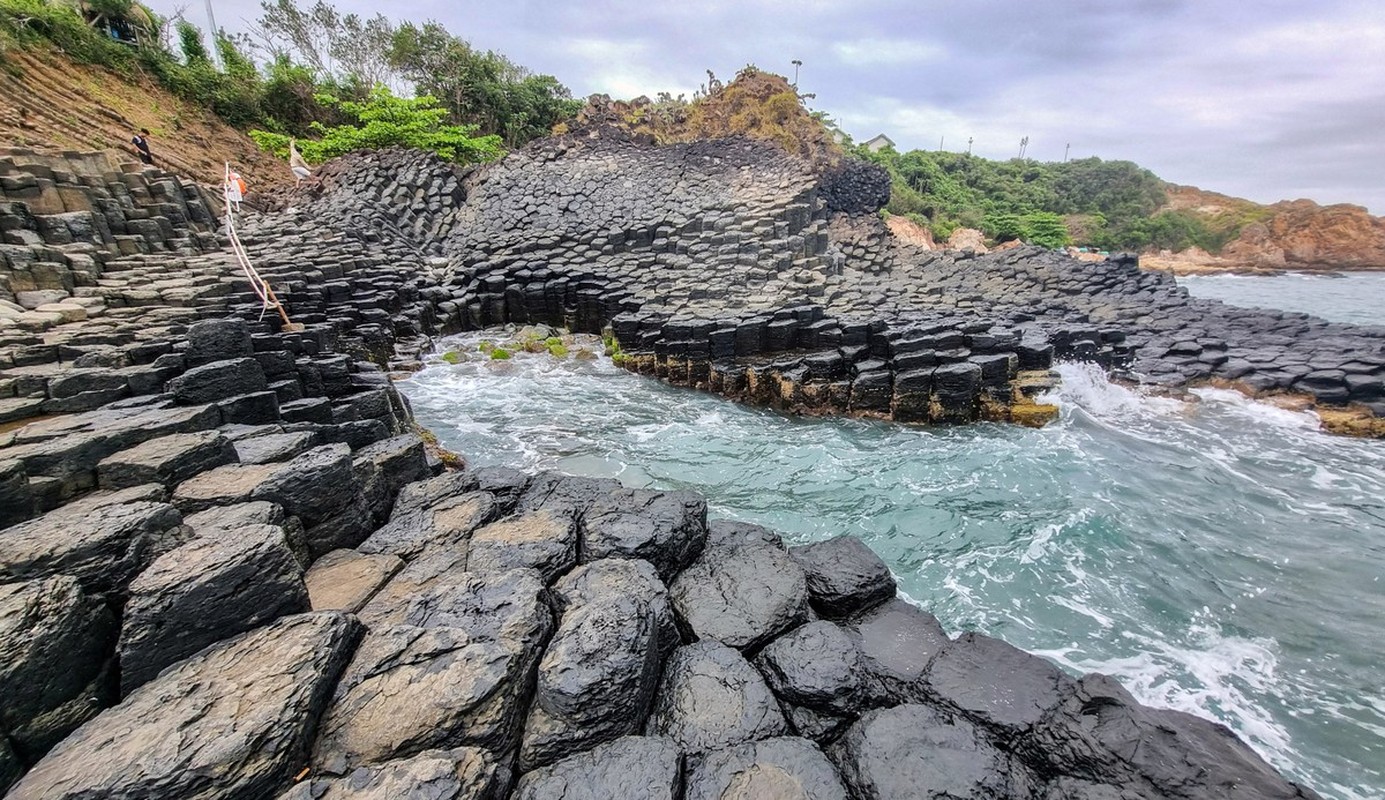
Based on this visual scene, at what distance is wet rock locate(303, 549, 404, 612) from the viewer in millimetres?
3402

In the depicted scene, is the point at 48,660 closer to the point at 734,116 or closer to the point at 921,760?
the point at 921,760

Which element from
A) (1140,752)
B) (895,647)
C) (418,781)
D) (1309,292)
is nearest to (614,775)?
(418,781)

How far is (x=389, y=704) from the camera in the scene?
253 cm

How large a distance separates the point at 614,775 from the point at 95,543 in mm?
2844

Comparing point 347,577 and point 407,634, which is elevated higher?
point 407,634

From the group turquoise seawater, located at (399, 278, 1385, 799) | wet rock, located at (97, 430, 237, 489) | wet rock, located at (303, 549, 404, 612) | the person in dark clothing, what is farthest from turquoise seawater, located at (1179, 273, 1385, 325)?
the person in dark clothing

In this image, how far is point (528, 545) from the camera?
3.95m

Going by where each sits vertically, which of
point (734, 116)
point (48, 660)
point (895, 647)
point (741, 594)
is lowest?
point (895, 647)

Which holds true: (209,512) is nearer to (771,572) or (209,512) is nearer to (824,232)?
(771,572)

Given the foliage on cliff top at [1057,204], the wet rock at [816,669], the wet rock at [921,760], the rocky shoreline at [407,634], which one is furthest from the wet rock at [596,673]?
the foliage on cliff top at [1057,204]

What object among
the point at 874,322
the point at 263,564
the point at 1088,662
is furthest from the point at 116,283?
the point at 1088,662

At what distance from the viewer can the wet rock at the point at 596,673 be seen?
266cm

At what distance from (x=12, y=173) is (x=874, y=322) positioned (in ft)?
59.9

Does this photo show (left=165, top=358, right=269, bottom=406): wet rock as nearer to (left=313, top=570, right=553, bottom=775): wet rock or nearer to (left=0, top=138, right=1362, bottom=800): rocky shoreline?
(left=0, top=138, right=1362, bottom=800): rocky shoreline
